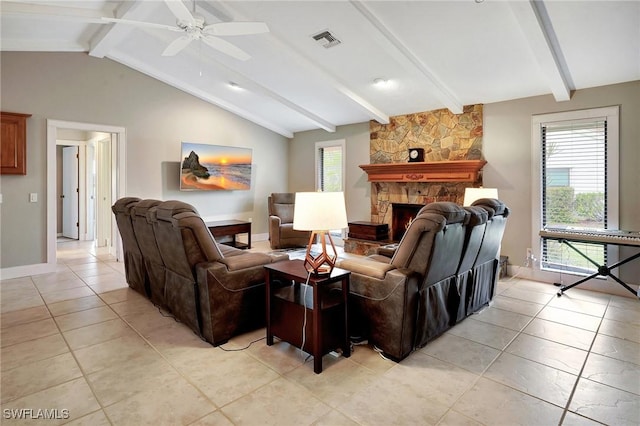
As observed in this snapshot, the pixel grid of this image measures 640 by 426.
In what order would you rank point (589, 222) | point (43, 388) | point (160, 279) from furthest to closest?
point (589, 222), point (160, 279), point (43, 388)

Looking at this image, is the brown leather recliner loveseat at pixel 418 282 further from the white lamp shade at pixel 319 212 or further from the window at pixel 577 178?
the window at pixel 577 178

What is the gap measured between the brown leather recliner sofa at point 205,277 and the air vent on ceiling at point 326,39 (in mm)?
2597

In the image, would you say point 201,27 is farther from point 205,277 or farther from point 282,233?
point 282,233

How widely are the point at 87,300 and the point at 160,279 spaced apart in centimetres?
113

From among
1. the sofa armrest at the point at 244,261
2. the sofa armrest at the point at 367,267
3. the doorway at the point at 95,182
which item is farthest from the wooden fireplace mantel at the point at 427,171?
the doorway at the point at 95,182

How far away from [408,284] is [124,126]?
5.41 metres

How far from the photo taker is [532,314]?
3.47 meters

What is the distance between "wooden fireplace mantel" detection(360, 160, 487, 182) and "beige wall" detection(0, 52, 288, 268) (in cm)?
281

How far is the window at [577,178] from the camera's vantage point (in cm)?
418

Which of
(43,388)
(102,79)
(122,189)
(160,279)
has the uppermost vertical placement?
(102,79)

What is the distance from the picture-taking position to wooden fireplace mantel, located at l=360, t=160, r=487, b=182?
5145 millimetres

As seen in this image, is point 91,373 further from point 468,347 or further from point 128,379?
point 468,347

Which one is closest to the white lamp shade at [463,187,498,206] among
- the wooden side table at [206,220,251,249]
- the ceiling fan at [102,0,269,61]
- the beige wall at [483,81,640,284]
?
the beige wall at [483,81,640,284]

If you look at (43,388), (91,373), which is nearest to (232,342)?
(91,373)
